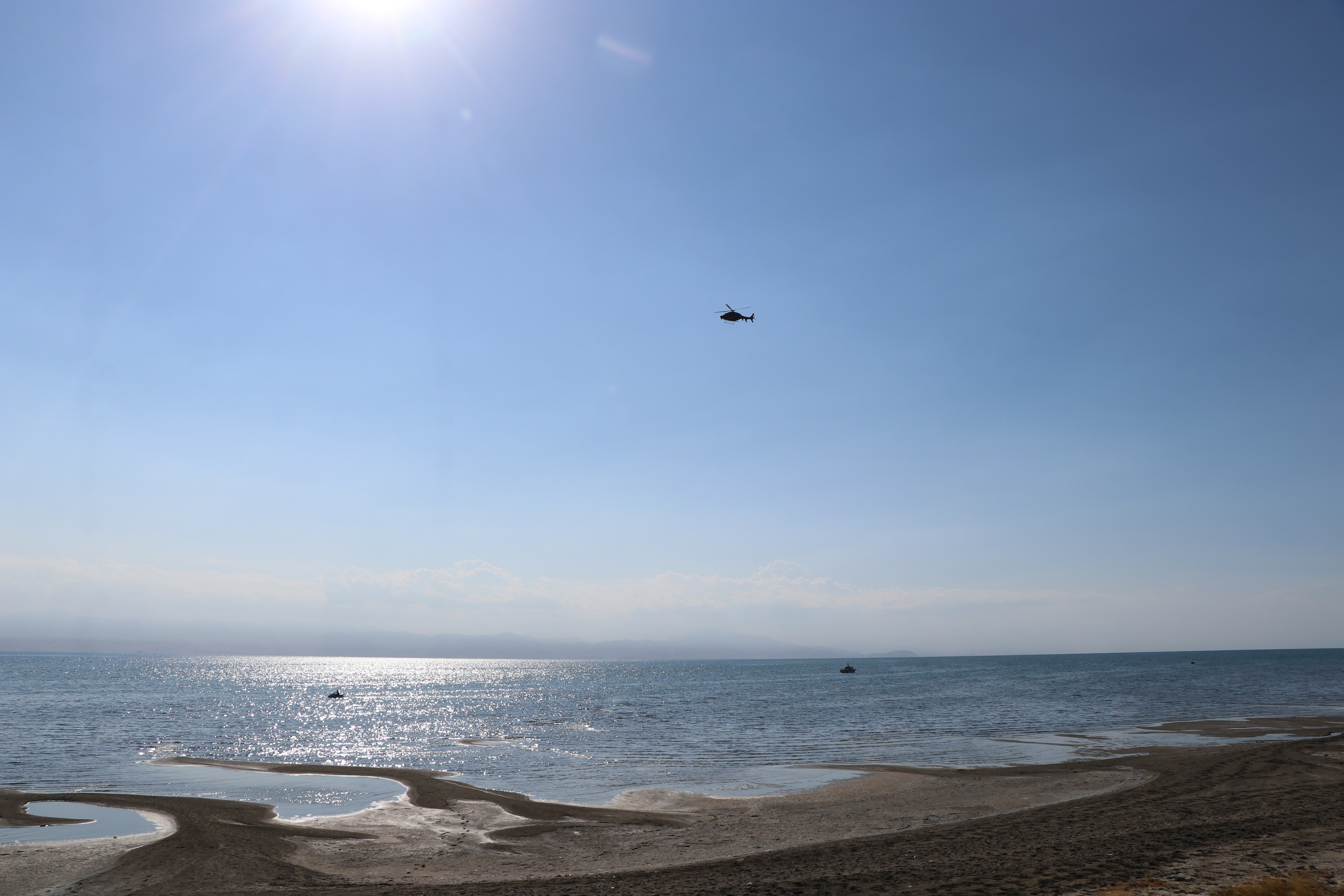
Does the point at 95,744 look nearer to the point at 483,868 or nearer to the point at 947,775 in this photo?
the point at 483,868

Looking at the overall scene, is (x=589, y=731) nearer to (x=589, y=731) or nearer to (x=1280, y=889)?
(x=589, y=731)

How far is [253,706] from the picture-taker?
9094 centimetres

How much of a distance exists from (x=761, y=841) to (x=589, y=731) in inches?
1598

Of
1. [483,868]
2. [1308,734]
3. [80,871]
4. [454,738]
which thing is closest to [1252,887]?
[483,868]

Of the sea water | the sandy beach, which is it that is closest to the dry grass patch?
the sandy beach

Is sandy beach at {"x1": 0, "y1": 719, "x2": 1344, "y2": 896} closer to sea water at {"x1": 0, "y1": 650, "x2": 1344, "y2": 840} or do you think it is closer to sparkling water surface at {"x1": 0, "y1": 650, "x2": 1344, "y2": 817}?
sea water at {"x1": 0, "y1": 650, "x2": 1344, "y2": 840}

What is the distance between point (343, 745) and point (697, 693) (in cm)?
6698

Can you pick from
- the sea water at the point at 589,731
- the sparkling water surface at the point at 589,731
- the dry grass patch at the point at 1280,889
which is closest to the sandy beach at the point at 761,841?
the dry grass patch at the point at 1280,889

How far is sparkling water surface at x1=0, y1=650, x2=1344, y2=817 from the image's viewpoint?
120 feet

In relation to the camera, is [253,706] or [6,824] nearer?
[6,824]

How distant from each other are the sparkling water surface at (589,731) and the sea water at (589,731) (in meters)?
0.29

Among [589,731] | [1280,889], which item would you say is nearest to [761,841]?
[1280,889]

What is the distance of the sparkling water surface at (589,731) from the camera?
36.4m

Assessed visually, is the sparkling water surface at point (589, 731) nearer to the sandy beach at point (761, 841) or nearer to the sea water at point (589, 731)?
the sea water at point (589, 731)
